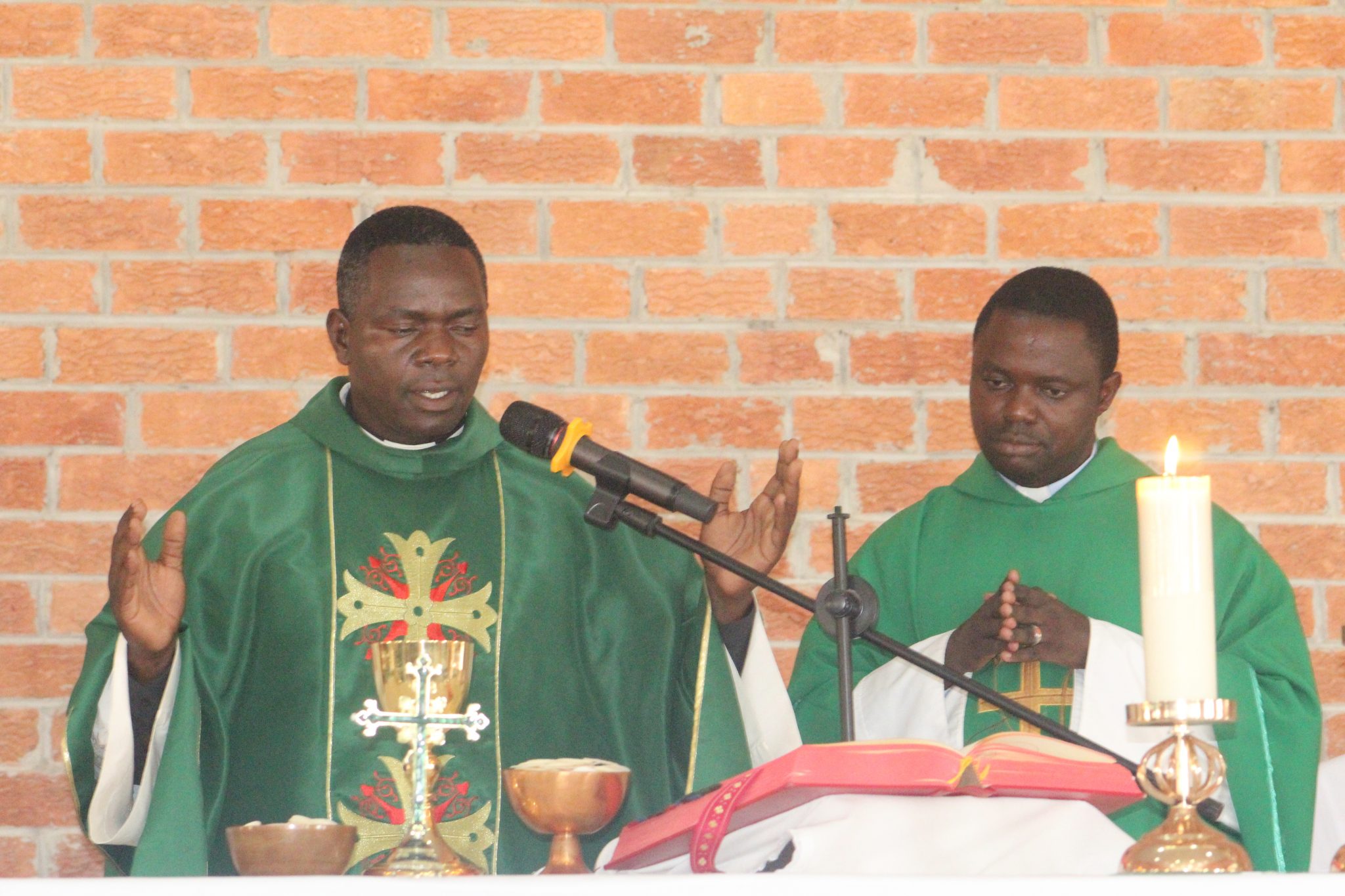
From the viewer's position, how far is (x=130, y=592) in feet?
10.3

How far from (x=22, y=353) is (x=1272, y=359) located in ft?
8.93

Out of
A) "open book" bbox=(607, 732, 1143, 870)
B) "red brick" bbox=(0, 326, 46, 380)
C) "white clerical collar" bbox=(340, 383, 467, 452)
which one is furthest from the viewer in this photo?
"red brick" bbox=(0, 326, 46, 380)

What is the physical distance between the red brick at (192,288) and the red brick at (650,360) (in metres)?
0.71

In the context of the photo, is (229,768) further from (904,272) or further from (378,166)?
(904,272)

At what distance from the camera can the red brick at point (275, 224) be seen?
175 inches

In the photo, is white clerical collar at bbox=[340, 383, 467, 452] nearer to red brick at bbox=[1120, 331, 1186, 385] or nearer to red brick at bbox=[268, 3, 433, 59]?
red brick at bbox=[268, 3, 433, 59]

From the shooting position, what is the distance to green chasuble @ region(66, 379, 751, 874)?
355 centimetres

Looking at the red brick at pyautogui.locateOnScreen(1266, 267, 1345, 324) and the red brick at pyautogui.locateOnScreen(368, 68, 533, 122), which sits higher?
the red brick at pyautogui.locateOnScreen(368, 68, 533, 122)

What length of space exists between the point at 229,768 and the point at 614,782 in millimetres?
1226

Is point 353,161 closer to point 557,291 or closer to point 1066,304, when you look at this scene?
point 557,291

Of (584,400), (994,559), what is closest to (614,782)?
(994,559)

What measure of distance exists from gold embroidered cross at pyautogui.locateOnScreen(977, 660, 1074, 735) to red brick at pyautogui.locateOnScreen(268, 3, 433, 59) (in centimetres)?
191

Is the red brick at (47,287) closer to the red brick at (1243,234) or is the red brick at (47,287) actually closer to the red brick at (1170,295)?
the red brick at (1170,295)

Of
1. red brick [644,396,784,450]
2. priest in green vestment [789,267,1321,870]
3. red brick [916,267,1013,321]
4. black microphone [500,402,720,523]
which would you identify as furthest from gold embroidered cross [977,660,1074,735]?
black microphone [500,402,720,523]
